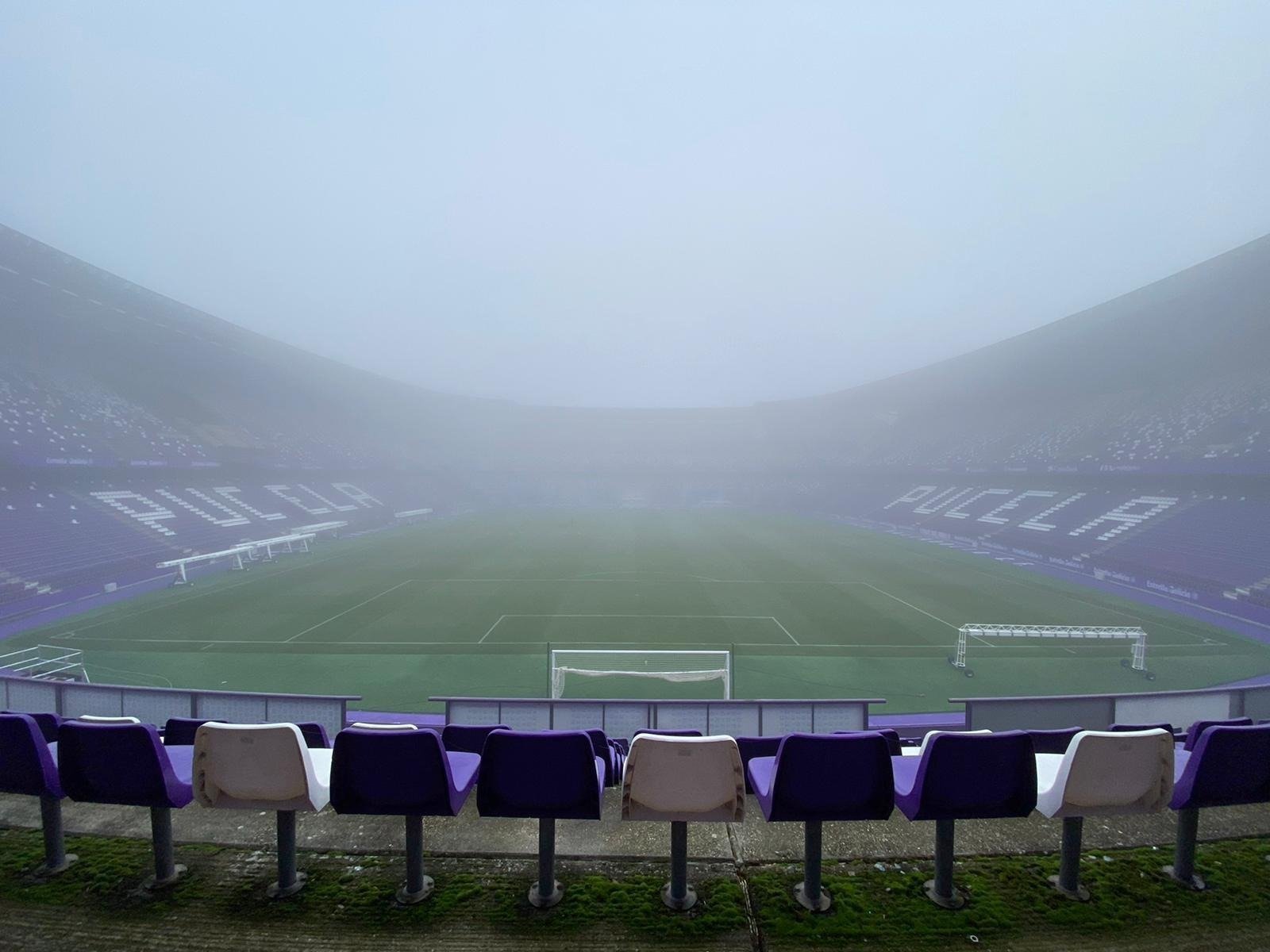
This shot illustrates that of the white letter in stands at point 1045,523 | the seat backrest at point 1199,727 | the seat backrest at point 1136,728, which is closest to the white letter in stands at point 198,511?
the seat backrest at point 1136,728

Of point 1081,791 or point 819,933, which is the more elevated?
point 1081,791

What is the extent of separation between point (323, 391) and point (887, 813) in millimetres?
55654

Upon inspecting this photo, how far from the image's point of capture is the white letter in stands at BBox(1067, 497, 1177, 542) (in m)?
28.8

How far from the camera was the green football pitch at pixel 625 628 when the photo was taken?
39.8 feet

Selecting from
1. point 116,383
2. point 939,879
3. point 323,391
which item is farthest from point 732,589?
point 323,391

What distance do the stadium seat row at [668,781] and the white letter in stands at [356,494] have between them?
156 feet

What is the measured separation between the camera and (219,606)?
1808 cm

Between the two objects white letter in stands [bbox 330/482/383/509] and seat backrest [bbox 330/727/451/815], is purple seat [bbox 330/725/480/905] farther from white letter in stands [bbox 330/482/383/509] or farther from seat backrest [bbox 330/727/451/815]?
white letter in stands [bbox 330/482/383/509]

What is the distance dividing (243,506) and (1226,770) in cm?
3987

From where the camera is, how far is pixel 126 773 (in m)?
2.59

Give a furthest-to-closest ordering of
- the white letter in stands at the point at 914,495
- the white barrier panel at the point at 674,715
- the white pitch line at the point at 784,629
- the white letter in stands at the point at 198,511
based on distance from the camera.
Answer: the white letter in stands at the point at 914,495, the white letter in stands at the point at 198,511, the white pitch line at the point at 784,629, the white barrier panel at the point at 674,715

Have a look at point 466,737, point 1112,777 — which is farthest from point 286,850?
point 1112,777

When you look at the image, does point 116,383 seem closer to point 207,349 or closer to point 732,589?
point 207,349

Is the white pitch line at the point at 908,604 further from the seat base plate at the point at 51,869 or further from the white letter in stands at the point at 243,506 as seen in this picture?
the white letter in stands at the point at 243,506
